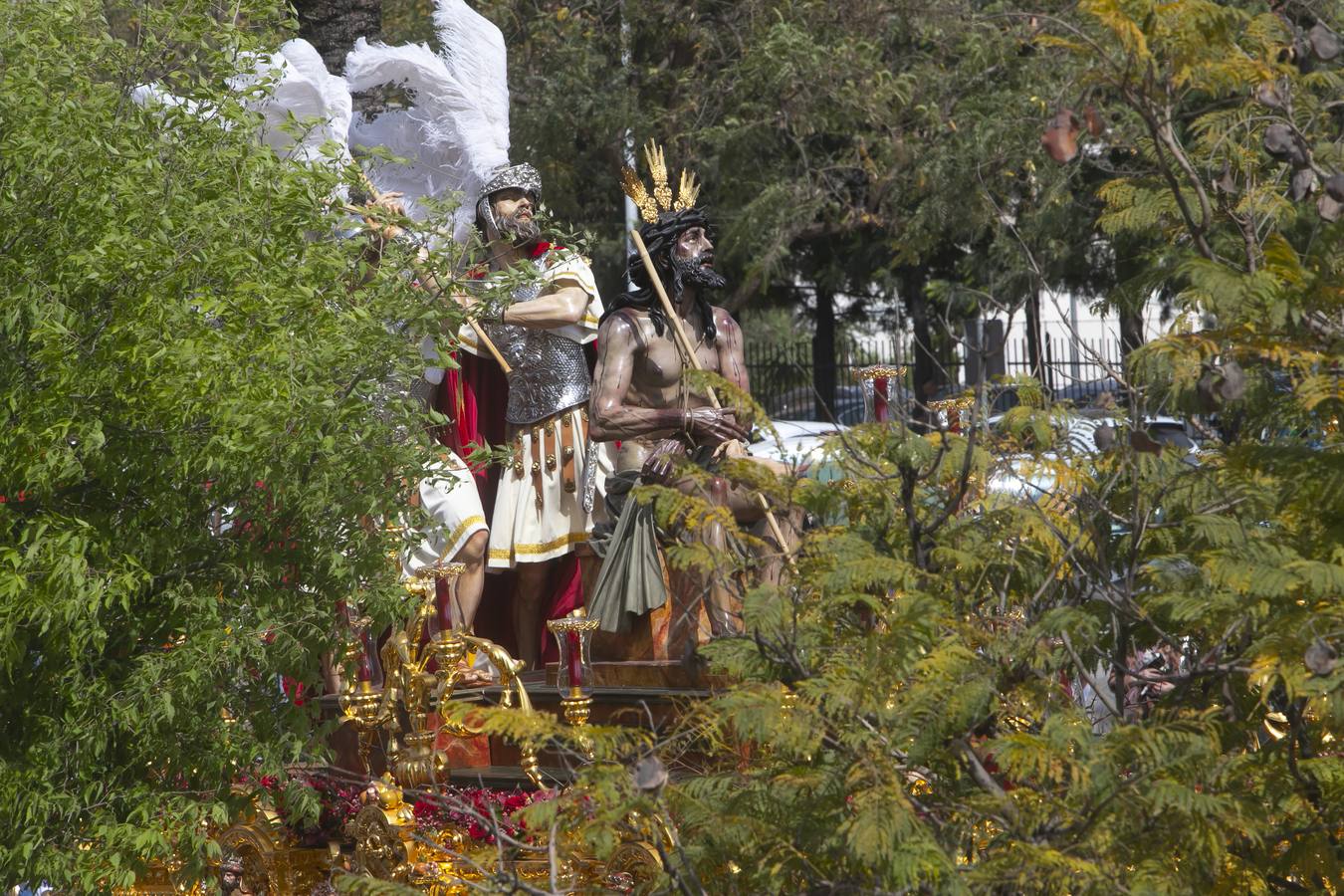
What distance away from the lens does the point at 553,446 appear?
7504mm

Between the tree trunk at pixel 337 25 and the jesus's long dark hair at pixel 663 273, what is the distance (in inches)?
131

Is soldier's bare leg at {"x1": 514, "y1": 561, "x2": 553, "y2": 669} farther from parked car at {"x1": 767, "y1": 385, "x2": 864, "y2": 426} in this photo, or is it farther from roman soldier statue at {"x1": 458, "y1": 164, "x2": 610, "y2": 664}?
parked car at {"x1": 767, "y1": 385, "x2": 864, "y2": 426}

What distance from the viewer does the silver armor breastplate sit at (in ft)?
24.5

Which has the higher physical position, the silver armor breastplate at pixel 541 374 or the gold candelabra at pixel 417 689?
the silver armor breastplate at pixel 541 374

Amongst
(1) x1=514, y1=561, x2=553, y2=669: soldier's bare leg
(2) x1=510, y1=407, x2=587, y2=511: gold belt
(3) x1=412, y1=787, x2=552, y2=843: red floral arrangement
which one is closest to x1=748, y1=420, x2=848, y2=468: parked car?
(2) x1=510, y1=407, x2=587, y2=511: gold belt

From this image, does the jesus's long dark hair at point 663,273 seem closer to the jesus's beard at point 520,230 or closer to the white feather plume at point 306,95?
the jesus's beard at point 520,230

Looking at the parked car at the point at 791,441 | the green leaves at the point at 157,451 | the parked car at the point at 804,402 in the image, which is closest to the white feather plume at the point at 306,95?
the parked car at the point at 791,441

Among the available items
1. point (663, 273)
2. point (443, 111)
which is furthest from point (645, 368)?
point (443, 111)

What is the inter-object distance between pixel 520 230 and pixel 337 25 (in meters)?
2.73

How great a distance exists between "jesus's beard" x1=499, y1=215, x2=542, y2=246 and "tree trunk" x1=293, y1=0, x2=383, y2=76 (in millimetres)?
2445

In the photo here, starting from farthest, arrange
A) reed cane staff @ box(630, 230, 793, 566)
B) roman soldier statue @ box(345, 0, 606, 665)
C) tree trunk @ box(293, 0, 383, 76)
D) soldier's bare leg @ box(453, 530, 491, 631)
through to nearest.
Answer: tree trunk @ box(293, 0, 383, 76)
roman soldier statue @ box(345, 0, 606, 665)
soldier's bare leg @ box(453, 530, 491, 631)
reed cane staff @ box(630, 230, 793, 566)

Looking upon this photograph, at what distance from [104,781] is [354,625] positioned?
823mm

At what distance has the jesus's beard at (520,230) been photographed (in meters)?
7.32

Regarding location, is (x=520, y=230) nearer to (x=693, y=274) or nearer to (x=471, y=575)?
(x=693, y=274)
